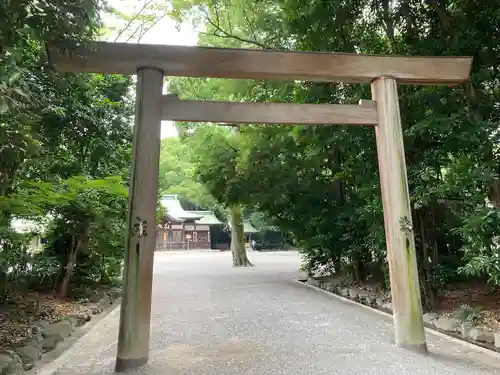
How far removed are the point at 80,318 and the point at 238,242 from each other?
40.2 ft

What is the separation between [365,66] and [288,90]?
4.13 m

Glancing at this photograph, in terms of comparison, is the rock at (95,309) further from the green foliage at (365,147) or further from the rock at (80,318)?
the green foliage at (365,147)

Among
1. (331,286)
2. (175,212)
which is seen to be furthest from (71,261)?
(175,212)

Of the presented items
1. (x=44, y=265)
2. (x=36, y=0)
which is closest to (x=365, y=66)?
(x=36, y=0)

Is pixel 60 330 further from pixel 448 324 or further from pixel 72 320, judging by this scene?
pixel 448 324

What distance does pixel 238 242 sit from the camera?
58.0ft

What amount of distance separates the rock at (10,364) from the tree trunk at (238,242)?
1361cm

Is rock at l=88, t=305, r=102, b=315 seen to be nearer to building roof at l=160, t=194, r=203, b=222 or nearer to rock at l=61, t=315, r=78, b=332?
rock at l=61, t=315, r=78, b=332

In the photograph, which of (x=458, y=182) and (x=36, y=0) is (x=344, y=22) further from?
(x=36, y=0)

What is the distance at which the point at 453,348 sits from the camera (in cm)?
416

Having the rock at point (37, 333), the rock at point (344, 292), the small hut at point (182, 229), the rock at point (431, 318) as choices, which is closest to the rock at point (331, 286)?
the rock at point (344, 292)

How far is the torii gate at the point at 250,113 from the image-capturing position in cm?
368

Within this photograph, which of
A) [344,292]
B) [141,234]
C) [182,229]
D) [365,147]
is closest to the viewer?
[141,234]

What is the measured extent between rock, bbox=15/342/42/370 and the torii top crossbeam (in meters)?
2.91
